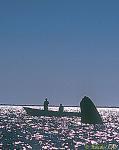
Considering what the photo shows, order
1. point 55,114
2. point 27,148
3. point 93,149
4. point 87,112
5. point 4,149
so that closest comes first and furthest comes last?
point 93,149, point 4,149, point 27,148, point 87,112, point 55,114

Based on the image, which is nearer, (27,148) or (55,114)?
(27,148)

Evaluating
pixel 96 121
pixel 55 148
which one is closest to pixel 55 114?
pixel 96 121

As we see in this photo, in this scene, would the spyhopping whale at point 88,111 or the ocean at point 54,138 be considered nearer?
the ocean at point 54,138

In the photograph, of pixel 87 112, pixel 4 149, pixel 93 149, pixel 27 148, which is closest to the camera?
pixel 93 149

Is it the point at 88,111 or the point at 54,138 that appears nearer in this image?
the point at 88,111

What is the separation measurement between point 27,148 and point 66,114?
282ft

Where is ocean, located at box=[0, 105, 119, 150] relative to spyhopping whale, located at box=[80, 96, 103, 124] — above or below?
below

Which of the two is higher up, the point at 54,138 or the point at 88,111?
the point at 88,111

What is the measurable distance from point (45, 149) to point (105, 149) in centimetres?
3463

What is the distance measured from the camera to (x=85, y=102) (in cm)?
8081

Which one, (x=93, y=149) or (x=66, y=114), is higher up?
(x=66, y=114)

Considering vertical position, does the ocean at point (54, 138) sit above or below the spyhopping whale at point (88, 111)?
below

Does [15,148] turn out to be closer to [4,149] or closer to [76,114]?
[4,149]

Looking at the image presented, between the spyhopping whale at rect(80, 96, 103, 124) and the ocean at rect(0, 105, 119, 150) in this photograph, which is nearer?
the ocean at rect(0, 105, 119, 150)
